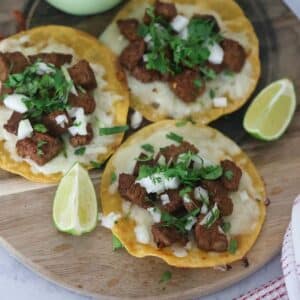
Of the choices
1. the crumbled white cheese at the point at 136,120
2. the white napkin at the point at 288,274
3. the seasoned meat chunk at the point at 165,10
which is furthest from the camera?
the seasoned meat chunk at the point at 165,10

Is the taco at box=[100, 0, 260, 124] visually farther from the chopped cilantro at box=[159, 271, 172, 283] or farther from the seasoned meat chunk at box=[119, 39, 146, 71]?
the chopped cilantro at box=[159, 271, 172, 283]

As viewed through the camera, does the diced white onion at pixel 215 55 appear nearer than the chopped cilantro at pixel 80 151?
No

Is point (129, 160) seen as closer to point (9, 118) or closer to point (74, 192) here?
point (74, 192)

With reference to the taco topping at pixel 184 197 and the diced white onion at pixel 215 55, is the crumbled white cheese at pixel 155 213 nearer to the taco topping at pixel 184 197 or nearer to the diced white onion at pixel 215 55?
the taco topping at pixel 184 197

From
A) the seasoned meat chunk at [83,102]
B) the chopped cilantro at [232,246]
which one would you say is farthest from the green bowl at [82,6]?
the chopped cilantro at [232,246]

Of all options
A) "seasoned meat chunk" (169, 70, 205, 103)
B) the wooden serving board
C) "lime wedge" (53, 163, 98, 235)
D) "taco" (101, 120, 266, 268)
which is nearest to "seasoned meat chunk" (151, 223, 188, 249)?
"taco" (101, 120, 266, 268)

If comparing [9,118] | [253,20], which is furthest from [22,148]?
[253,20]

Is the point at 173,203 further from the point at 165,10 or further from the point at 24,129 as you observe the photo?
the point at 165,10
